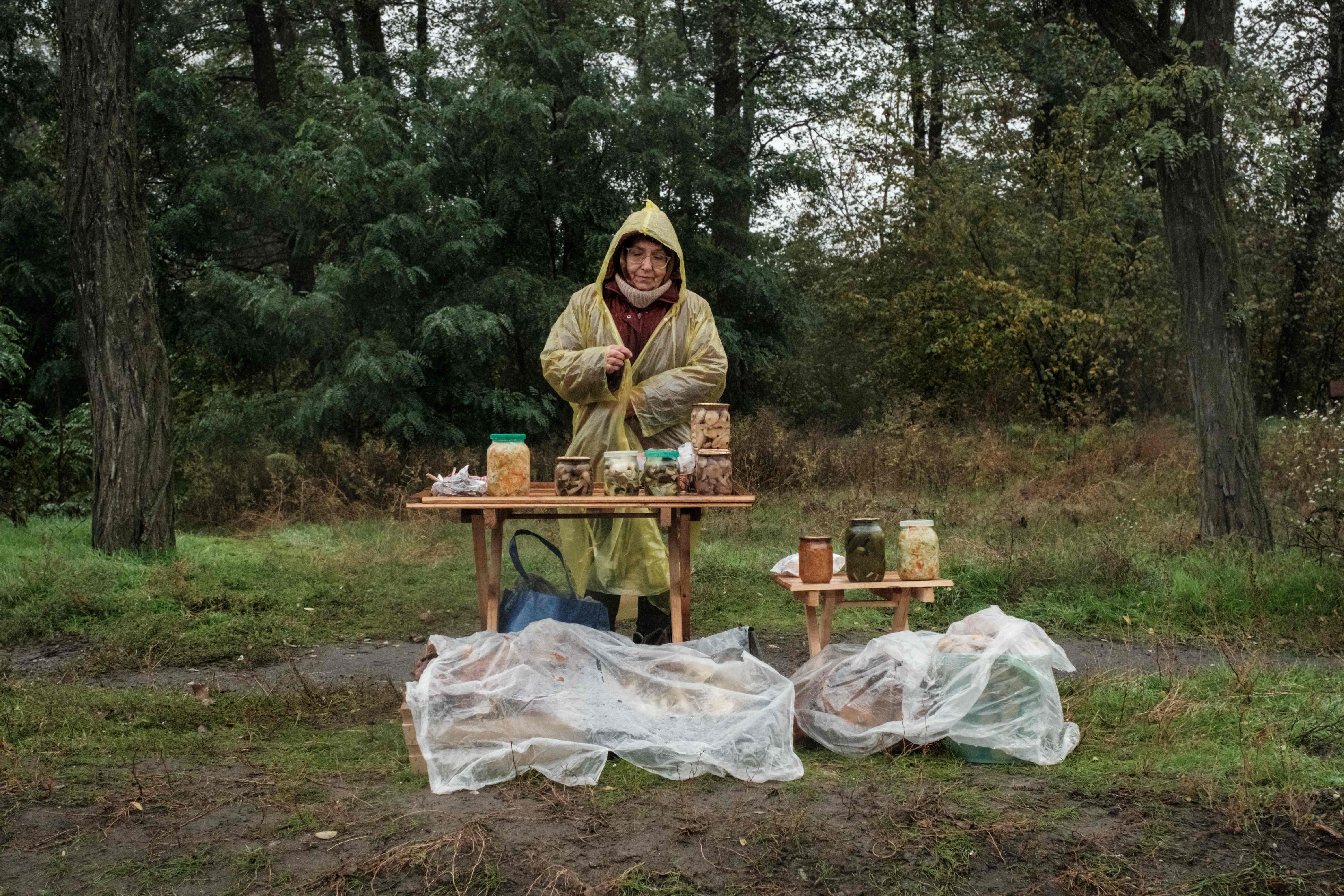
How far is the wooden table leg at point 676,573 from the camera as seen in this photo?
18.2ft

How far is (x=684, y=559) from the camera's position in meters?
5.62

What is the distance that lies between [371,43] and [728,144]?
5.41 metres

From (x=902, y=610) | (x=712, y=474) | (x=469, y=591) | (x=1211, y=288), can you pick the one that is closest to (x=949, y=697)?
(x=902, y=610)

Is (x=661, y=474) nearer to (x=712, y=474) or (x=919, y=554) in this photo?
(x=712, y=474)

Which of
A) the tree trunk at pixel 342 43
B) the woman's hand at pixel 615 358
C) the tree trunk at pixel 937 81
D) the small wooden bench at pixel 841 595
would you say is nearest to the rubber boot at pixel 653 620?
the small wooden bench at pixel 841 595

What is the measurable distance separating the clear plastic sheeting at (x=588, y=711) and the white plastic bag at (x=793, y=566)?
0.80 m

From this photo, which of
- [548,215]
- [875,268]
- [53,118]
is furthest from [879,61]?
[53,118]

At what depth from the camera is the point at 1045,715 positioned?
15.4 feet

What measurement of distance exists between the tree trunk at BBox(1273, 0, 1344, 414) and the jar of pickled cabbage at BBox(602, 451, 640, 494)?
14.4m

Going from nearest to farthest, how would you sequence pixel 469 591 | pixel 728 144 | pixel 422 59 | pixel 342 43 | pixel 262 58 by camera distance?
pixel 469 591, pixel 422 59, pixel 728 144, pixel 262 58, pixel 342 43

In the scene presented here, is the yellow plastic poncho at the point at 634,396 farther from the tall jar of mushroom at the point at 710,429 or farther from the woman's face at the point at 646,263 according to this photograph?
the tall jar of mushroom at the point at 710,429

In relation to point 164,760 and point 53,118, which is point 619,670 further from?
point 53,118

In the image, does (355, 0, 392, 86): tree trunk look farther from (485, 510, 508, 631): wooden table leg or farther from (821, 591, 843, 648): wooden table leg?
(821, 591, 843, 648): wooden table leg

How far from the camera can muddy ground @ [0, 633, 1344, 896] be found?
354 cm
